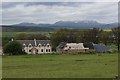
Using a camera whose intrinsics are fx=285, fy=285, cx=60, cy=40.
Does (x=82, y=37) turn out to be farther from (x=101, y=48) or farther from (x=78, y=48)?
(x=101, y=48)

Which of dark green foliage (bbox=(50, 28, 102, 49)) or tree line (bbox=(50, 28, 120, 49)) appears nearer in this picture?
tree line (bbox=(50, 28, 120, 49))

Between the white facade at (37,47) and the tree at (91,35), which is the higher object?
the tree at (91,35)

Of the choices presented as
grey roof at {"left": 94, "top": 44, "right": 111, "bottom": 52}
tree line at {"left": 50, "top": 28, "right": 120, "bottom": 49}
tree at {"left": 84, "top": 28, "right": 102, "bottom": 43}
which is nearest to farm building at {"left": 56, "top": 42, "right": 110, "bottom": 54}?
grey roof at {"left": 94, "top": 44, "right": 111, "bottom": 52}

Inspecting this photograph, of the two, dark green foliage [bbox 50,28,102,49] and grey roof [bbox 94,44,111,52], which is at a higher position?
dark green foliage [bbox 50,28,102,49]

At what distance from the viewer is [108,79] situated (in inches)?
691

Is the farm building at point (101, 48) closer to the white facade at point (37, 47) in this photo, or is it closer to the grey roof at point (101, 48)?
the grey roof at point (101, 48)

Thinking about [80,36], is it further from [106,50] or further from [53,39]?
[106,50]

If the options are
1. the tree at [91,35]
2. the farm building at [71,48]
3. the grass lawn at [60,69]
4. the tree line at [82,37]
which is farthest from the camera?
the tree at [91,35]

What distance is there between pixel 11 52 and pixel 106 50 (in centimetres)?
2024

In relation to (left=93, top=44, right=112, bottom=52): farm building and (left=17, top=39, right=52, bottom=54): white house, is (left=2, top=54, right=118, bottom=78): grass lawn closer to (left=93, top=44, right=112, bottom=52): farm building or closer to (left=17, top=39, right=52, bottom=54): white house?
(left=93, top=44, right=112, bottom=52): farm building

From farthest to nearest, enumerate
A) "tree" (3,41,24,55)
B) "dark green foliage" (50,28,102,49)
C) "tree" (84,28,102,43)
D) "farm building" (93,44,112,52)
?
"tree" (84,28,102,43), "dark green foliage" (50,28,102,49), "farm building" (93,44,112,52), "tree" (3,41,24,55)

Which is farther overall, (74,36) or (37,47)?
(74,36)

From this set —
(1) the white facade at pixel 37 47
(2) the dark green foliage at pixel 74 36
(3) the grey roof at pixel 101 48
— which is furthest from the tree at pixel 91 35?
(1) the white facade at pixel 37 47

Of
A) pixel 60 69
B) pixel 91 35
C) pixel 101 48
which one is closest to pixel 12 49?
pixel 101 48
